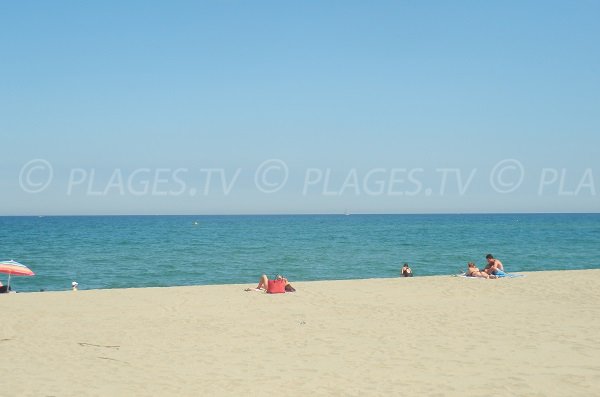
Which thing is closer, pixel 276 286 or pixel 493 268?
pixel 276 286

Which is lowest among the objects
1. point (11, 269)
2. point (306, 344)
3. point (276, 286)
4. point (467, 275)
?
point (11, 269)

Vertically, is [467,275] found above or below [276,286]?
above

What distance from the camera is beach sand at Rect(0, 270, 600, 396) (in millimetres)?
8922

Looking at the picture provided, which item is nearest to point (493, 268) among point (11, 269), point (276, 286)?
point (276, 286)

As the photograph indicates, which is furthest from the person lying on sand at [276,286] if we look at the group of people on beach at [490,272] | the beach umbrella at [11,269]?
the beach umbrella at [11,269]

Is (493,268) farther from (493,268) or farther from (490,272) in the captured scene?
(490,272)

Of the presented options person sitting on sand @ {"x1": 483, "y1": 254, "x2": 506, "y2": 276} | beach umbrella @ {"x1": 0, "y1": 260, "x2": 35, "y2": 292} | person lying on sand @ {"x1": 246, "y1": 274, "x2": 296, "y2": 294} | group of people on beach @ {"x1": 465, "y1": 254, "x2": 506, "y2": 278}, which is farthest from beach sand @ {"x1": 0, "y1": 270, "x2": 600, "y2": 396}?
person sitting on sand @ {"x1": 483, "y1": 254, "x2": 506, "y2": 276}

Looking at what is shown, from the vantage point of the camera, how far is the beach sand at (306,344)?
29.3ft

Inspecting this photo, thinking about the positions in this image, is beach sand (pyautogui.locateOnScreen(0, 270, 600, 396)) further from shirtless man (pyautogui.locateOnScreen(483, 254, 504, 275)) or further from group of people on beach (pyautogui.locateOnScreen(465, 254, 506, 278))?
shirtless man (pyautogui.locateOnScreen(483, 254, 504, 275))

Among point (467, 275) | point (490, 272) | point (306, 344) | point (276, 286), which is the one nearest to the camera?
point (306, 344)

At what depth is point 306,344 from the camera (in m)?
11.8

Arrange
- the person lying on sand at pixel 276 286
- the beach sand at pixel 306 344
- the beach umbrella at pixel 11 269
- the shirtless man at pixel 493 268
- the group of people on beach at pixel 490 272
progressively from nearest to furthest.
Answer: the beach sand at pixel 306 344
the person lying on sand at pixel 276 286
the beach umbrella at pixel 11 269
the group of people on beach at pixel 490 272
the shirtless man at pixel 493 268

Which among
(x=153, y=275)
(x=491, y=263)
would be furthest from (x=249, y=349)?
(x=153, y=275)

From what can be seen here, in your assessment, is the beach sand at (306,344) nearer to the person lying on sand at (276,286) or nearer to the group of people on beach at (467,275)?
the person lying on sand at (276,286)
